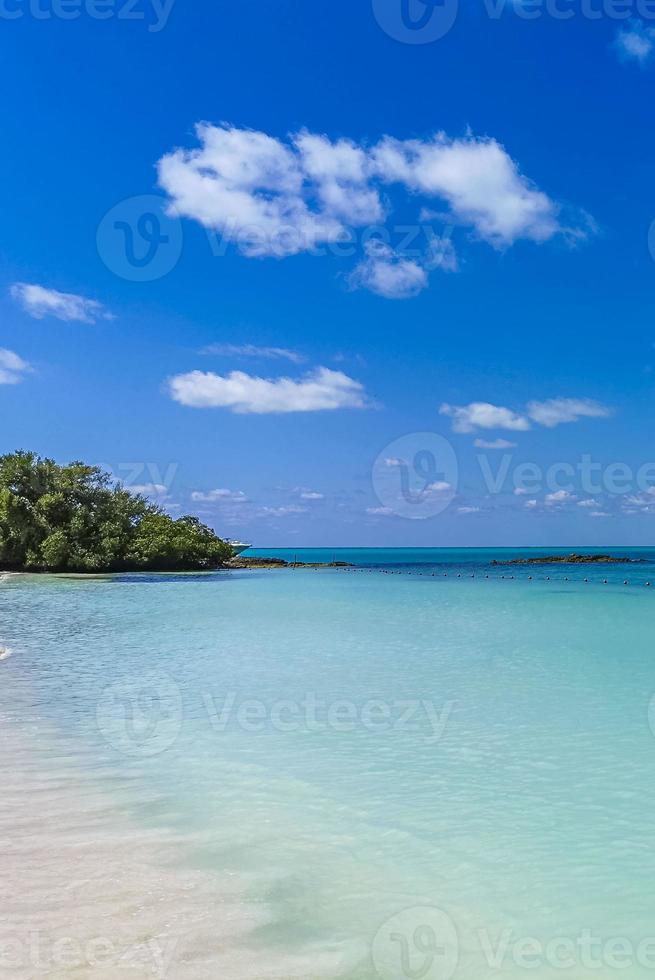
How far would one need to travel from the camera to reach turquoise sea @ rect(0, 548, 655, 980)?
4.32 meters

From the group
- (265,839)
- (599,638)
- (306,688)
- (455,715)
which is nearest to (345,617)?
(599,638)

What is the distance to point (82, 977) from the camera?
3.83 m

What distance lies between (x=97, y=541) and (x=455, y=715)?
50.0 meters

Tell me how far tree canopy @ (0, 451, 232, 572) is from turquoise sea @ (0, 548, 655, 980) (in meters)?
41.1

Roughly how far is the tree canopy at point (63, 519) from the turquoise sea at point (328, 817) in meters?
41.1

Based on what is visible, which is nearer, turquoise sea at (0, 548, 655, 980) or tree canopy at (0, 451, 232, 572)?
turquoise sea at (0, 548, 655, 980)

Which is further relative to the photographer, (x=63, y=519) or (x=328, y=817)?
(x=63, y=519)

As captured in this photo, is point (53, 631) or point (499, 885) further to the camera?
point (53, 631)

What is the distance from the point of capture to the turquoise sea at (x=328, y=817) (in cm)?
432

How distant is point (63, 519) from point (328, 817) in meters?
52.7

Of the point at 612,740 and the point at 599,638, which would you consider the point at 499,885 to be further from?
the point at 599,638

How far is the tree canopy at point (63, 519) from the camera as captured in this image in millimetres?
53750

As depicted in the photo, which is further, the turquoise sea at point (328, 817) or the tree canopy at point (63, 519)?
the tree canopy at point (63, 519)

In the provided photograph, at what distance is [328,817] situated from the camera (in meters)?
6.46
